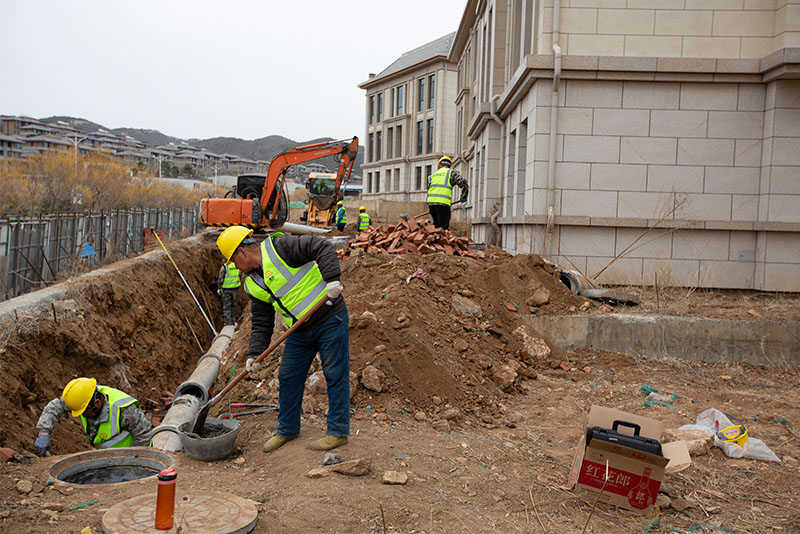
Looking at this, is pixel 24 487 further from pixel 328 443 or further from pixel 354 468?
pixel 354 468

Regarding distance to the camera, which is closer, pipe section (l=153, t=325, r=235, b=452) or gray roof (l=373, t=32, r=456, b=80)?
pipe section (l=153, t=325, r=235, b=452)

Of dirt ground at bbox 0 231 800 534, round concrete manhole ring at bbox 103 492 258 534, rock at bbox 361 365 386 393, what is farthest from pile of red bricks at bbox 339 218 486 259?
round concrete manhole ring at bbox 103 492 258 534

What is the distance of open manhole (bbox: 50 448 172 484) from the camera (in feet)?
16.4

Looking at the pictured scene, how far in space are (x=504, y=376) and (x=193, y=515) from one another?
14.4 ft

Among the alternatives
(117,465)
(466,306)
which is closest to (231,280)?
(466,306)

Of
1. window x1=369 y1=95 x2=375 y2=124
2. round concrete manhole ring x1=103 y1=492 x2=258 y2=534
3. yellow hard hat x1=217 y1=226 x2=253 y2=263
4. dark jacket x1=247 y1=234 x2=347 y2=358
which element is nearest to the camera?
round concrete manhole ring x1=103 y1=492 x2=258 y2=534

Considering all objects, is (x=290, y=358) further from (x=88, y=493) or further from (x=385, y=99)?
(x=385, y=99)

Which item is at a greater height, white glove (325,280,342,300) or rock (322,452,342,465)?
white glove (325,280,342,300)

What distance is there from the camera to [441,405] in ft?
20.9

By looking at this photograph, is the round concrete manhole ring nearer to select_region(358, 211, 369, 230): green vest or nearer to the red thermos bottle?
the red thermos bottle

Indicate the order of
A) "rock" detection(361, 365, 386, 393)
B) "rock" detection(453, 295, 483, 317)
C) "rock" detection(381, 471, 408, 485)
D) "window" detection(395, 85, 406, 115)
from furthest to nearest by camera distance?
"window" detection(395, 85, 406, 115) → "rock" detection(453, 295, 483, 317) → "rock" detection(361, 365, 386, 393) → "rock" detection(381, 471, 408, 485)

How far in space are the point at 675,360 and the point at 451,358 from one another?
333 cm

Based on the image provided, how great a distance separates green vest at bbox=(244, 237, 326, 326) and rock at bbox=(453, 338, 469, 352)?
3.04 meters

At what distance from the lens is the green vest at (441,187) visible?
1241 centimetres
